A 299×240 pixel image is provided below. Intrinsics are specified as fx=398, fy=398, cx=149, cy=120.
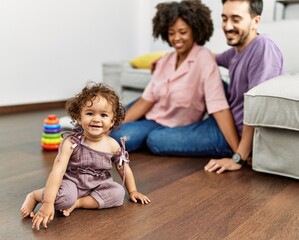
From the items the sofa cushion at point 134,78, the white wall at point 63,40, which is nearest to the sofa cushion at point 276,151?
the sofa cushion at point 134,78

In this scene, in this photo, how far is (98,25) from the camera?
3.80 metres

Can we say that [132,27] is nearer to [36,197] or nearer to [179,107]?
[179,107]

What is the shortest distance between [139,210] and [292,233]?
46cm

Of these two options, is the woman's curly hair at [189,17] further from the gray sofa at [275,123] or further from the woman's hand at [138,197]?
the woman's hand at [138,197]

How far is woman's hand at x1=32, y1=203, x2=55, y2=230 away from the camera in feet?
3.60

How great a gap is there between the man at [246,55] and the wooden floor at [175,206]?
0.08m

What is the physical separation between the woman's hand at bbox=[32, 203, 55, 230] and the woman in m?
0.89

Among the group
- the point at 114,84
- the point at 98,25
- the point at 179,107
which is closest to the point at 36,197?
the point at 179,107

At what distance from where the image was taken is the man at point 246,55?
5.61 feet

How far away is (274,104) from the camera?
1.55 metres

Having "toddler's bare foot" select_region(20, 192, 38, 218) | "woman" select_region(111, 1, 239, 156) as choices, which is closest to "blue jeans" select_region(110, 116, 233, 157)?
"woman" select_region(111, 1, 239, 156)

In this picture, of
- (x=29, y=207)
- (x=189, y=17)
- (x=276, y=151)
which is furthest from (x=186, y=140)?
(x=29, y=207)

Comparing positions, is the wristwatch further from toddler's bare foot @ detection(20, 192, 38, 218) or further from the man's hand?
toddler's bare foot @ detection(20, 192, 38, 218)

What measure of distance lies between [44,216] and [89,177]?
0.21 meters
